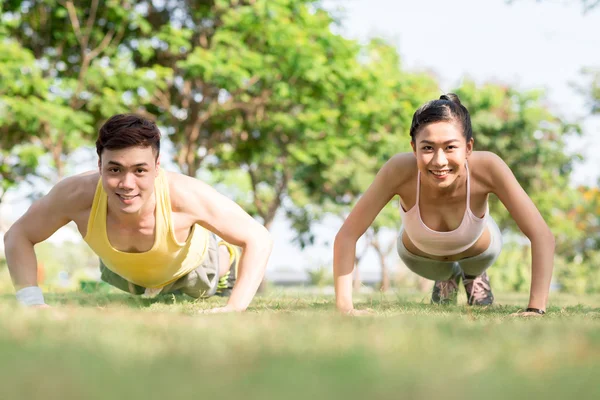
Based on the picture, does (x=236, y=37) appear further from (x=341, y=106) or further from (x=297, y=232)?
(x=297, y=232)

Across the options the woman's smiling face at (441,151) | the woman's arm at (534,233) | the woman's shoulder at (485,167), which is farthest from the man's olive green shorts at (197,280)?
the woman's arm at (534,233)

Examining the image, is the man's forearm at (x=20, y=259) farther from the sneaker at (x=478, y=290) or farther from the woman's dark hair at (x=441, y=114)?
the sneaker at (x=478, y=290)

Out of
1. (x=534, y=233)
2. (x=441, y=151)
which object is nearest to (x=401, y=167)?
(x=441, y=151)

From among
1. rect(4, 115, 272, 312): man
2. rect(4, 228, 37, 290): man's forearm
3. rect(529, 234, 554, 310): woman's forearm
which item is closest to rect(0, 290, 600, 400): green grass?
rect(4, 115, 272, 312): man

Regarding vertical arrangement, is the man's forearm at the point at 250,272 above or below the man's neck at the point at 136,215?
below

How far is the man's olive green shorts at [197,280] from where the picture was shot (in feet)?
19.0

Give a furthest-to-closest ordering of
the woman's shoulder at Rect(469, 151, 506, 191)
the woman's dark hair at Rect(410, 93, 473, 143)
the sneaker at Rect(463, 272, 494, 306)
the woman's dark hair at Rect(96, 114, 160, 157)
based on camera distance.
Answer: the sneaker at Rect(463, 272, 494, 306) < the woman's shoulder at Rect(469, 151, 506, 191) < the woman's dark hair at Rect(410, 93, 473, 143) < the woman's dark hair at Rect(96, 114, 160, 157)

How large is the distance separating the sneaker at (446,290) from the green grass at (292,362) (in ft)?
11.5

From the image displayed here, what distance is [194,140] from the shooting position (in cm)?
1752

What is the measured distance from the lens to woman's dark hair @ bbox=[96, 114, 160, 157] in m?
4.26

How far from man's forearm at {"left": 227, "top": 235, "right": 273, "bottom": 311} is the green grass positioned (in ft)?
5.81

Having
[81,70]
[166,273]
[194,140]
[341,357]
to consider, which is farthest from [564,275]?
[341,357]

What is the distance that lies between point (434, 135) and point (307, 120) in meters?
12.4

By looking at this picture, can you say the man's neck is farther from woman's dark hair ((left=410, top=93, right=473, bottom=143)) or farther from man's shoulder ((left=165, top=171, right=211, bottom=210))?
woman's dark hair ((left=410, top=93, right=473, bottom=143))
